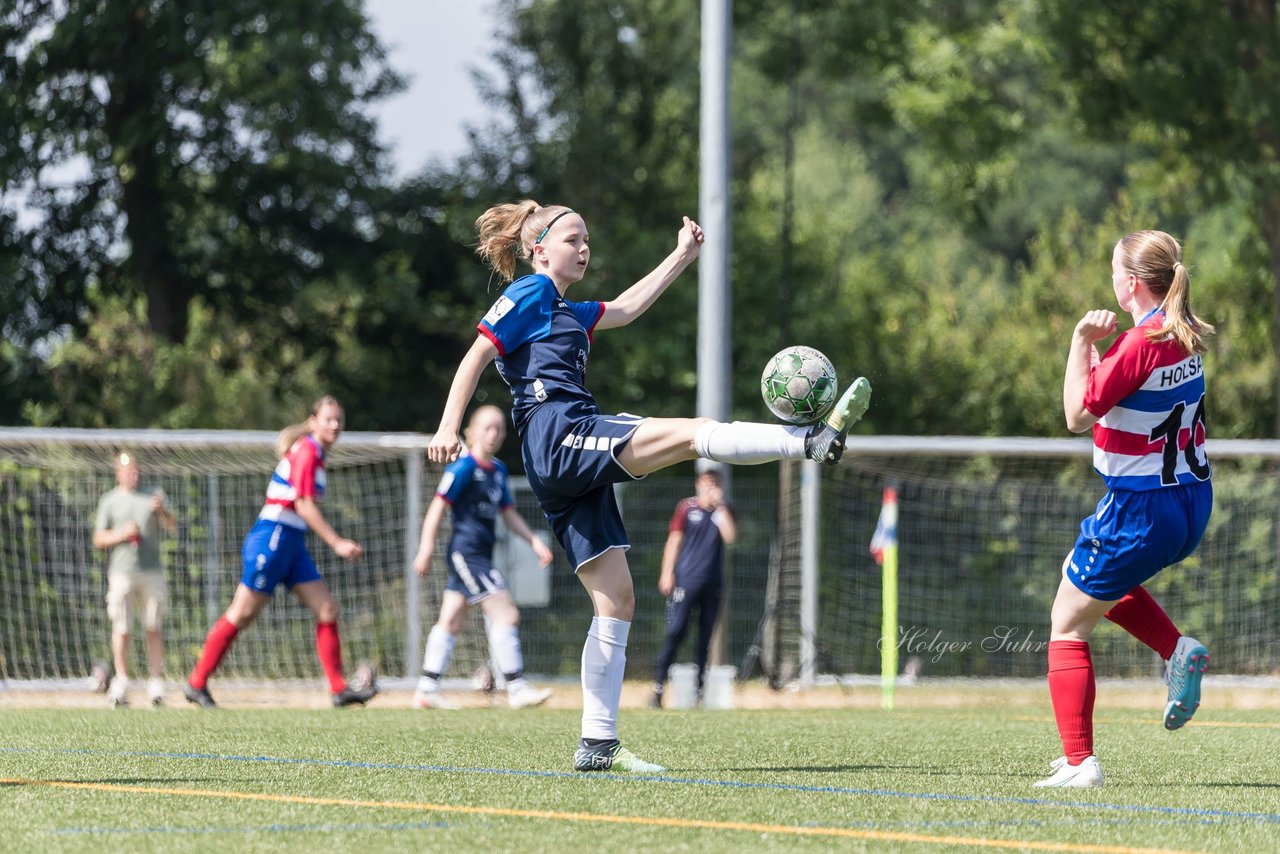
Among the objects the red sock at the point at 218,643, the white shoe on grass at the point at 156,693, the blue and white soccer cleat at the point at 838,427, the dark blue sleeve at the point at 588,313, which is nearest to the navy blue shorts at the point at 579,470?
the dark blue sleeve at the point at 588,313

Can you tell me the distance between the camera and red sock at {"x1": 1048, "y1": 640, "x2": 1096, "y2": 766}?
5.79 m

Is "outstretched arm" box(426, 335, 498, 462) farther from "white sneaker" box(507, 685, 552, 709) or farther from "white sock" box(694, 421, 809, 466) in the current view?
"white sneaker" box(507, 685, 552, 709)

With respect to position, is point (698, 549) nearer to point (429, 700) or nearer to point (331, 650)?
point (429, 700)

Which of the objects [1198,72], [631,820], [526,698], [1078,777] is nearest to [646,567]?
[526,698]

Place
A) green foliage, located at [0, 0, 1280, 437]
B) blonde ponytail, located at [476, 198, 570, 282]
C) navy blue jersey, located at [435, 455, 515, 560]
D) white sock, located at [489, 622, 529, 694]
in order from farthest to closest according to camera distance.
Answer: green foliage, located at [0, 0, 1280, 437] → navy blue jersey, located at [435, 455, 515, 560] → white sock, located at [489, 622, 529, 694] → blonde ponytail, located at [476, 198, 570, 282]

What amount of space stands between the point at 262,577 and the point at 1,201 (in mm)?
11716

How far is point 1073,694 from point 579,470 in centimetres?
185

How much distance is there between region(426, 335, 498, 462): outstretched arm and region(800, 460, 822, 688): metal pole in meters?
8.98

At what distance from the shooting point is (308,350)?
22516 mm

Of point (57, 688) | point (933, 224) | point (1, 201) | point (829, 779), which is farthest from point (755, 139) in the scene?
point (829, 779)

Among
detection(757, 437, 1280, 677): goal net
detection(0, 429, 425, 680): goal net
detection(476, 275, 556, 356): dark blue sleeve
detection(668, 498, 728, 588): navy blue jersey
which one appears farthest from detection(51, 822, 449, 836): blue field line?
detection(757, 437, 1280, 677): goal net

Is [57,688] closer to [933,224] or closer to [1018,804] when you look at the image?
[1018,804]

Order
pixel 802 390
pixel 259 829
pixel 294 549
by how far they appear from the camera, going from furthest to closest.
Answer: pixel 294 549
pixel 802 390
pixel 259 829

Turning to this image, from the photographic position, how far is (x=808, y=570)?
49.6 feet
